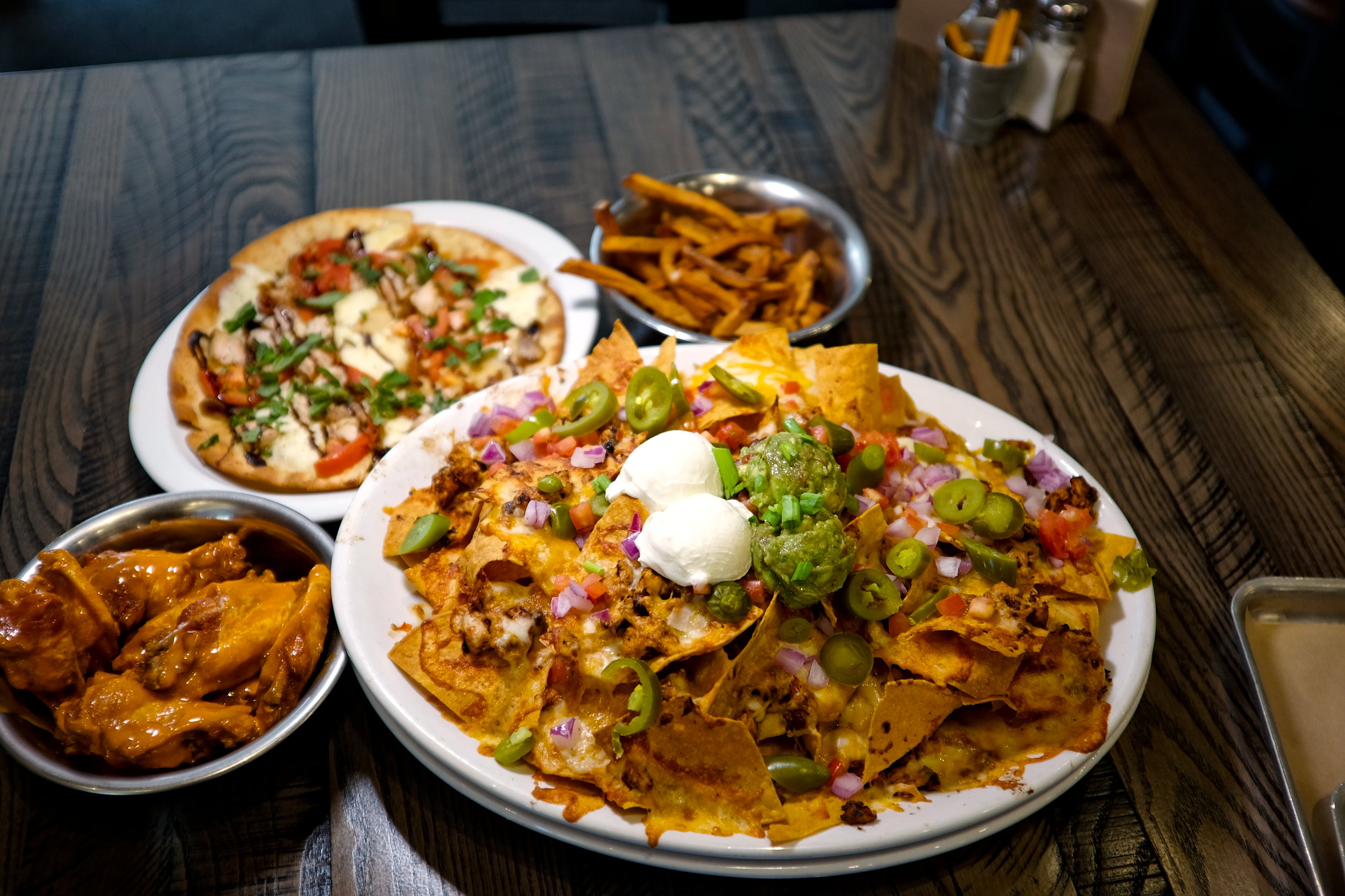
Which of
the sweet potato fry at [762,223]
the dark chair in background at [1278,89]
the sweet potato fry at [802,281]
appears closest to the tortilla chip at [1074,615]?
the sweet potato fry at [802,281]

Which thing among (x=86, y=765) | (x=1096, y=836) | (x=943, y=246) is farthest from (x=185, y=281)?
(x=1096, y=836)

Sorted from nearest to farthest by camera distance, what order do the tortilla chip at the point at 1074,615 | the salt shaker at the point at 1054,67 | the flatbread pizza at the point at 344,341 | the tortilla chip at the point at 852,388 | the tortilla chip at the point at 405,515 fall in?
the tortilla chip at the point at 1074,615
the tortilla chip at the point at 405,515
the tortilla chip at the point at 852,388
the flatbread pizza at the point at 344,341
the salt shaker at the point at 1054,67

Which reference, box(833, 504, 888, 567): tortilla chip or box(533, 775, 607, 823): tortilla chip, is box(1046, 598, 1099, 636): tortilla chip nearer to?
box(833, 504, 888, 567): tortilla chip

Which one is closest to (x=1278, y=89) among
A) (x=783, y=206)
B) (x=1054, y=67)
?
(x=1054, y=67)

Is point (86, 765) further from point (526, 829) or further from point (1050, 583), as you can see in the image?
point (1050, 583)

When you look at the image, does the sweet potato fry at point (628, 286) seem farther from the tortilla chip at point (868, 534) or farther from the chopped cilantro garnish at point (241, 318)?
the tortilla chip at point (868, 534)

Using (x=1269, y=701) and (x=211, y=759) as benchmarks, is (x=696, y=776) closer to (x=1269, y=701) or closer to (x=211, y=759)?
(x=211, y=759)
